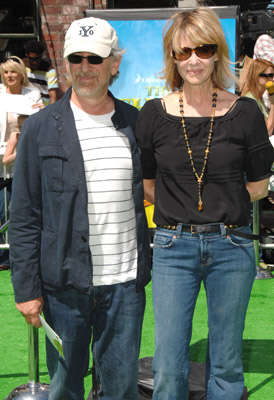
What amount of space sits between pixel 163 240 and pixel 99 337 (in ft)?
1.62

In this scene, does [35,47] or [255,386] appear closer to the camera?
[255,386]

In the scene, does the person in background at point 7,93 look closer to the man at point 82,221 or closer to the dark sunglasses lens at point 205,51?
the man at point 82,221

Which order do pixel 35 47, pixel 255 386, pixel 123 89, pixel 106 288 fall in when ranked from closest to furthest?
pixel 106 288 < pixel 255 386 < pixel 123 89 < pixel 35 47

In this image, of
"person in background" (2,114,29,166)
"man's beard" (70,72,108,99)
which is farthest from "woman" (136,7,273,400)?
"person in background" (2,114,29,166)

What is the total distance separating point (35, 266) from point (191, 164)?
0.77 meters

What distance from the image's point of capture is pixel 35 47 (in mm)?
10078

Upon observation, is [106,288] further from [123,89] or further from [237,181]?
[123,89]

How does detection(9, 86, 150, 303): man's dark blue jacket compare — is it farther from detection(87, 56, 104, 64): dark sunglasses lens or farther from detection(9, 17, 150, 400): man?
detection(87, 56, 104, 64): dark sunglasses lens

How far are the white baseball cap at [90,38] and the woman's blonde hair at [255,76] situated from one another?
4.79 metres

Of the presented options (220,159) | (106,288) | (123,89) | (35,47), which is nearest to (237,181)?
(220,159)

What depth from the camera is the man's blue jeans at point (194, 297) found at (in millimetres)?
2996

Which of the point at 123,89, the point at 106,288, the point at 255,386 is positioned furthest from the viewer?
the point at 123,89

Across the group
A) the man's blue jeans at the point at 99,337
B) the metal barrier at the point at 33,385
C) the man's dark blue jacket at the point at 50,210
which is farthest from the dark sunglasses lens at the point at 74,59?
the metal barrier at the point at 33,385

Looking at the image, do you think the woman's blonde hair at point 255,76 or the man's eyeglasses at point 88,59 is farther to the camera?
the woman's blonde hair at point 255,76
